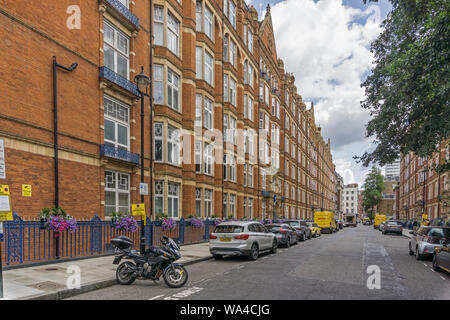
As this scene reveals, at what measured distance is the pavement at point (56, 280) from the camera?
23.2 ft

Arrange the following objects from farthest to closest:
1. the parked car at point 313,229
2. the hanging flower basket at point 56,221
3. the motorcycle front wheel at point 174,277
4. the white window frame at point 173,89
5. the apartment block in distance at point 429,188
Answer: the apartment block in distance at point 429,188, the parked car at point 313,229, the white window frame at point 173,89, the hanging flower basket at point 56,221, the motorcycle front wheel at point 174,277

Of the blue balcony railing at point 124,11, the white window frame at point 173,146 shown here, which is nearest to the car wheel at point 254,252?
the white window frame at point 173,146

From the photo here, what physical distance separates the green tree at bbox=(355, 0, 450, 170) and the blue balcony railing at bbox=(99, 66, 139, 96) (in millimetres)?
10449

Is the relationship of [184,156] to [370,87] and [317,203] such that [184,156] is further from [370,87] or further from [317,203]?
[317,203]

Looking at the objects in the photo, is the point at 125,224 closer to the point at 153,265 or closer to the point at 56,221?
the point at 56,221

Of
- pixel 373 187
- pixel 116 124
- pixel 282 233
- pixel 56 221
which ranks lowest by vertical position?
pixel 373 187

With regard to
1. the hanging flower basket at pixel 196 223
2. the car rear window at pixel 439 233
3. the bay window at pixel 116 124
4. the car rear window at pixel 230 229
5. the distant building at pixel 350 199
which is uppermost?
the bay window at pixel 116 124

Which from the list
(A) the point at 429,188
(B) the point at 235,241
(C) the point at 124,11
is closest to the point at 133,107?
(C) the point at 124,11

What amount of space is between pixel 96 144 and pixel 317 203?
67100 millimetres

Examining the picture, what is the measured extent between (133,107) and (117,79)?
1.74 m

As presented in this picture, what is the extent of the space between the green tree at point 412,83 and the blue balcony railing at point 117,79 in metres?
10.4

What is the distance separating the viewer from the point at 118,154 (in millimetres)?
→ 14555

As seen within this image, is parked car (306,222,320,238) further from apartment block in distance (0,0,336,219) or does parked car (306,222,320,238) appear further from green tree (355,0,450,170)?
green tree (355,0,450,170)

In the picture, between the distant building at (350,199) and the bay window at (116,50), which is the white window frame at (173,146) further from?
the distant building at (350,199)
